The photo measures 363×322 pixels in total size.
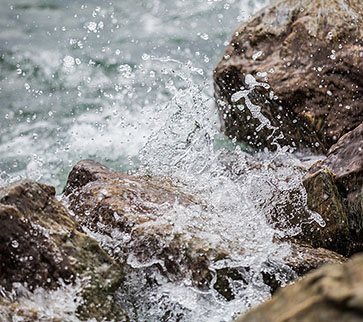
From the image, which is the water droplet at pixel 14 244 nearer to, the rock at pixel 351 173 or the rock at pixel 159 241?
the rock at pixel 159 241

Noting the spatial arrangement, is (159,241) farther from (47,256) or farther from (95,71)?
(95,71)

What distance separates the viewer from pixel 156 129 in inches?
225

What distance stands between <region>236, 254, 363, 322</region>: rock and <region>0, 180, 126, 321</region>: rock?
4.58ft

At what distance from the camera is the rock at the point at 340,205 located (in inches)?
128

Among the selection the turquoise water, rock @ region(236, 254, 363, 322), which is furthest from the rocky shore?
the turquoise water

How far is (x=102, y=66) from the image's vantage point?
7.97 metres

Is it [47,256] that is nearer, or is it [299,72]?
Answer: [47,256]

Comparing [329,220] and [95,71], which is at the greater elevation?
[329,220]

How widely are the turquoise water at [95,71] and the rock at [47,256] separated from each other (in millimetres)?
2889

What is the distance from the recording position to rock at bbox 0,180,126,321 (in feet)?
8.23

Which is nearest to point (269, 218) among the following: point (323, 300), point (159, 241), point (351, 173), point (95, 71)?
point (351, 173)

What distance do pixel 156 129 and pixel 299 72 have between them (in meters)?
1.75

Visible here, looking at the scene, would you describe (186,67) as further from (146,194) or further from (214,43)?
(146,194)

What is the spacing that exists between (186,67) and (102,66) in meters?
1.29
